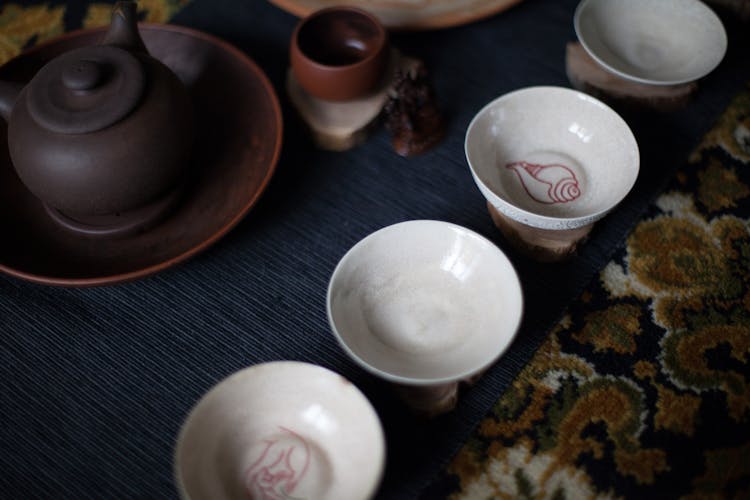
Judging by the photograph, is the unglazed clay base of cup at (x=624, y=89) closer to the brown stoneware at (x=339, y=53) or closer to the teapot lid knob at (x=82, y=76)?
the brown stoneware at (x=339, y=53)

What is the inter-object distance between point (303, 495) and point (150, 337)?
0.42 meters

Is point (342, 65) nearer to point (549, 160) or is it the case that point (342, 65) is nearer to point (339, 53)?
point (339, 53)

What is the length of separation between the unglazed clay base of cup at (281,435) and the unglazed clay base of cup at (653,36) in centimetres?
90

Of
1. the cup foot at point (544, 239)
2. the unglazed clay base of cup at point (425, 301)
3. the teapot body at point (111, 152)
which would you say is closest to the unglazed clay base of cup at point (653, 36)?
the cup foot at point (544, 239)

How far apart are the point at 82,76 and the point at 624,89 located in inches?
41.0

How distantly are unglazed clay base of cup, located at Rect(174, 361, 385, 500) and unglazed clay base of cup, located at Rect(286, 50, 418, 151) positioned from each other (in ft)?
1.87

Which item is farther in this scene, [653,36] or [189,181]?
[653,36]

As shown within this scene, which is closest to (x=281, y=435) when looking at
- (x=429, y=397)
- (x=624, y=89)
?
(x=429, y=397)

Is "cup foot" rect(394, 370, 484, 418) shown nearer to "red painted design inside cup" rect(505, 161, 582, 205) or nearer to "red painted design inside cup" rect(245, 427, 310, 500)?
"red painted design inside cup" rect(245, 427, 310, 500)

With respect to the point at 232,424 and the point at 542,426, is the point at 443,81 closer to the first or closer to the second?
the point at 542,426

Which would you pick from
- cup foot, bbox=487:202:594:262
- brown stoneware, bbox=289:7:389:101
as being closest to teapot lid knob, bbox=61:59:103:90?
brown stoneware, bbox=289:7:389:101

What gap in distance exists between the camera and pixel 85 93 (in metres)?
1.03

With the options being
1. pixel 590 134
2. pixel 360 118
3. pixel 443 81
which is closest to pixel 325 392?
pixel 360 118

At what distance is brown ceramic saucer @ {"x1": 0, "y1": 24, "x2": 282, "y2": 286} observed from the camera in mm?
1150
